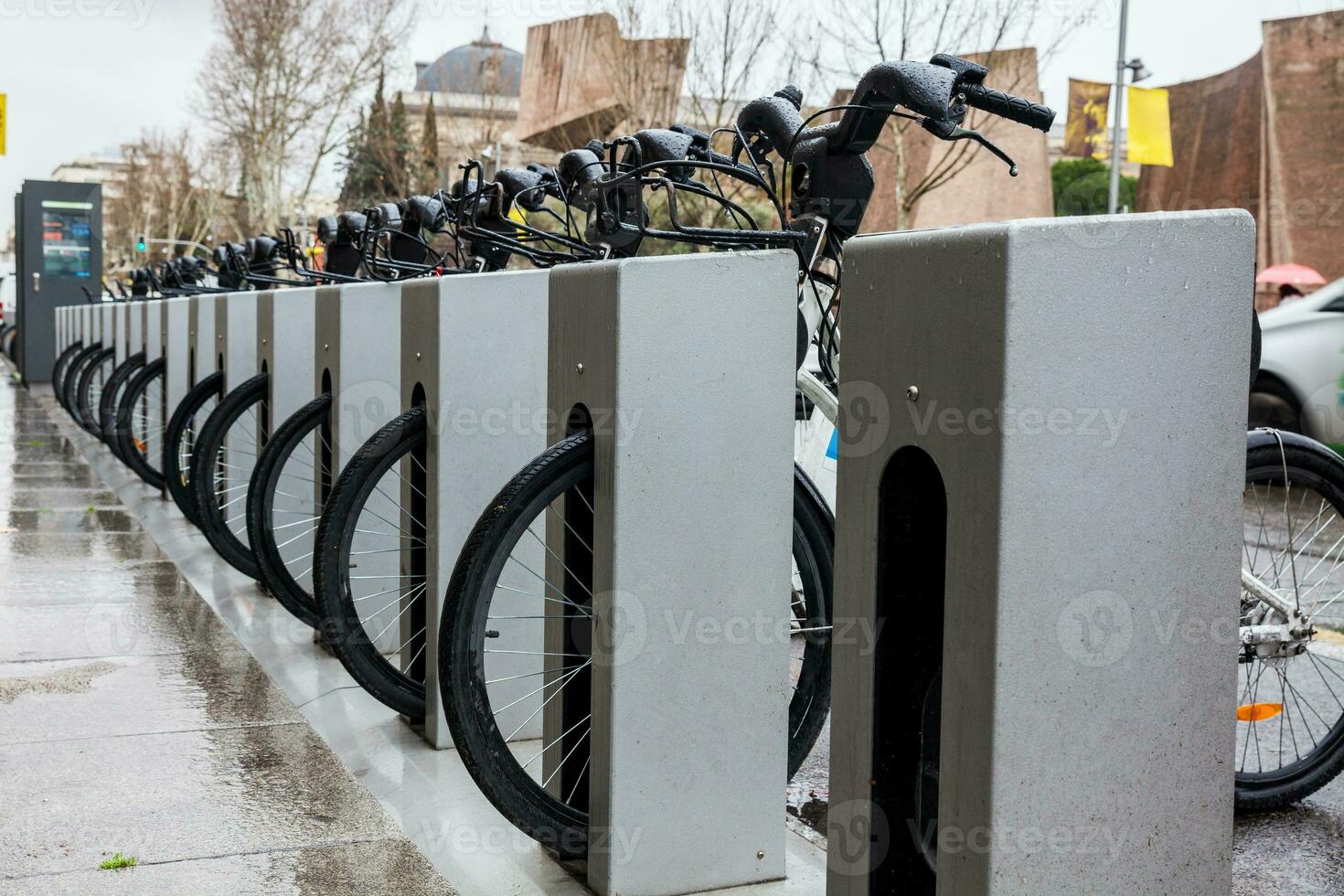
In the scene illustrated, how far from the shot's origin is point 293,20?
136ft

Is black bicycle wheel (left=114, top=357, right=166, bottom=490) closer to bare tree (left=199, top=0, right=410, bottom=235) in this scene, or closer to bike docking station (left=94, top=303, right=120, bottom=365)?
bike docking station (left=94, top=303, right=120, bottom=365)

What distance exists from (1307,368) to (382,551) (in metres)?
8.96

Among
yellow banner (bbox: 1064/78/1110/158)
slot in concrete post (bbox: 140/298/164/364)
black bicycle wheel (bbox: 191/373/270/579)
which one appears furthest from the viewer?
yellow banner (bbox: 1064/78/1110/158)

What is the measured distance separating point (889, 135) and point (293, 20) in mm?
20729

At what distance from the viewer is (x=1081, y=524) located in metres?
1.95

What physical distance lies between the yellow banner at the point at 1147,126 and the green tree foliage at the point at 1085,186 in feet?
62.6

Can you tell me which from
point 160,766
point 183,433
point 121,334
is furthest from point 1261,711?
point 121,334

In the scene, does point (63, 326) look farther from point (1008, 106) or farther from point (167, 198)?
point (167, 198)

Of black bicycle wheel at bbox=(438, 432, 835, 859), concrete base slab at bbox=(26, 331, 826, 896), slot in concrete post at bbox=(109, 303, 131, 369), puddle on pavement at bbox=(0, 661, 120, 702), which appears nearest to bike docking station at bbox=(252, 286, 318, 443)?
concrete base slab at bbox=(26, 331, 826, 896)

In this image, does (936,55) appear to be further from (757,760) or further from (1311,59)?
(1311,59)

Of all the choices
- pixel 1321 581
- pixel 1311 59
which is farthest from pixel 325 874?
pixel 1311 59

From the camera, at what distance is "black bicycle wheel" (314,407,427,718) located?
4.00 m

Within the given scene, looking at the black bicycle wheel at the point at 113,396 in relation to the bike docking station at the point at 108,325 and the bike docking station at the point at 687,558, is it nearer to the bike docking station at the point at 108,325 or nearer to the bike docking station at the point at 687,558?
the bike docking station at the point at 108,325

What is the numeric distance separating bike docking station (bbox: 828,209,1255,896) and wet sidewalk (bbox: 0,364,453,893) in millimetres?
1488
